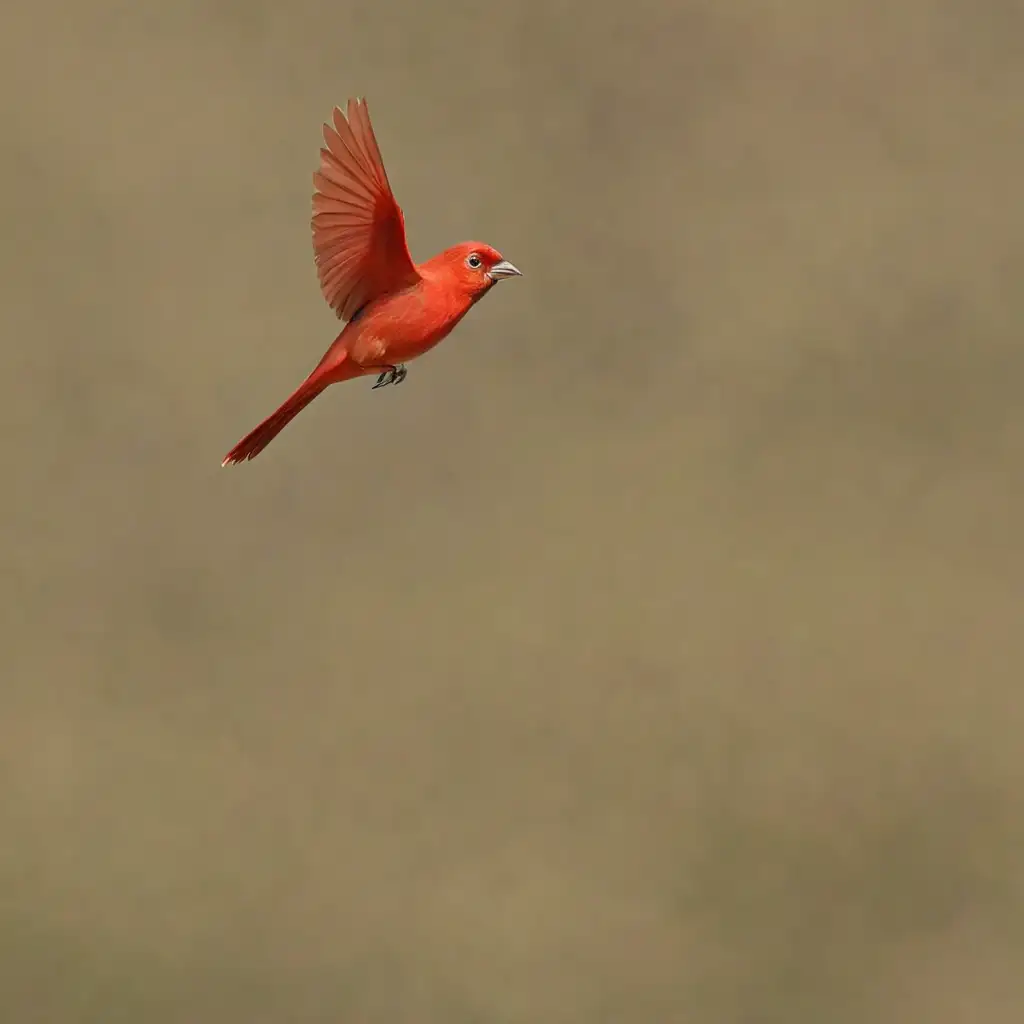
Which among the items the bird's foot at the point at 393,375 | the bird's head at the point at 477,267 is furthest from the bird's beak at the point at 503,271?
the bird's foot at the point at 393,375

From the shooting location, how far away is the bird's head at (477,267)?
1615mm

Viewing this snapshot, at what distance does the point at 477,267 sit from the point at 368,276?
12cm

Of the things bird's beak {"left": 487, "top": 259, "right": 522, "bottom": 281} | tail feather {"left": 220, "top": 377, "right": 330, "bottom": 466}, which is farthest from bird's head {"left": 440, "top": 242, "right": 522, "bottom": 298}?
tail feather {"left": 220, "top": 377, "right": 330, "bottom": 466}

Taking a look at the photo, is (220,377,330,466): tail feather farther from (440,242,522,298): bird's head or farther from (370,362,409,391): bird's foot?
(440,242,522,298): bird's head

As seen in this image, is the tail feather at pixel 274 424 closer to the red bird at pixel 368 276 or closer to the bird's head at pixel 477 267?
the red bird at pixel 368 276

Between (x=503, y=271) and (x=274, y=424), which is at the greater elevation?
(x=503, y=271)

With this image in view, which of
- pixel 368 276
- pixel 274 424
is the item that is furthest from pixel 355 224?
pixel 274 424

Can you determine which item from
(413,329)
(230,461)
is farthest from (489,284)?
(230,461)

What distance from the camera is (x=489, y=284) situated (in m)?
1.63

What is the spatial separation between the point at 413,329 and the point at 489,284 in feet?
0.39

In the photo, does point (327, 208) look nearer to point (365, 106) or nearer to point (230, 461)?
point (365, 106)

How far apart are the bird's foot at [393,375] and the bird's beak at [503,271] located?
0.14 m

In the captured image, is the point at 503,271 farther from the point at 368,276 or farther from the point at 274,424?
the point at 274,424

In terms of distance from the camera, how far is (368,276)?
64.0 inches
